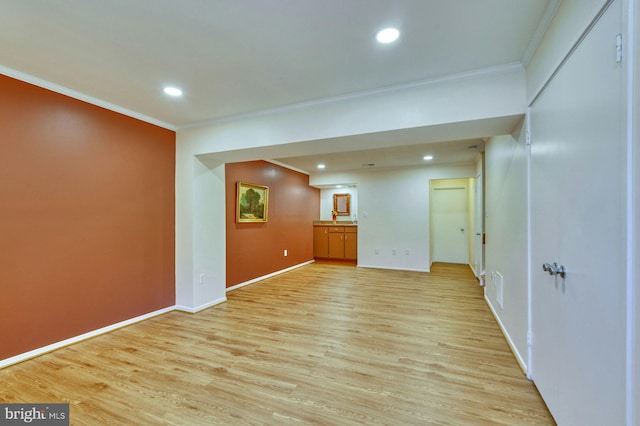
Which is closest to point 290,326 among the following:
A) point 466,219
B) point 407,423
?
point 407,423

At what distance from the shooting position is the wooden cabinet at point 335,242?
7160mm

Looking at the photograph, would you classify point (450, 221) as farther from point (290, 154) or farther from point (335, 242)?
point (290, 154)

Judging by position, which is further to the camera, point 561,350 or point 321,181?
point 321,181

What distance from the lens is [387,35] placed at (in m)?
1.79

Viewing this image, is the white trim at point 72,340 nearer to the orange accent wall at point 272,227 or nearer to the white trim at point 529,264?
the orange accent wall at point 272,227

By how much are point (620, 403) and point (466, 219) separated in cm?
656

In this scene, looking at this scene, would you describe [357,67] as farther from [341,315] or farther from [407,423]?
[341,315]

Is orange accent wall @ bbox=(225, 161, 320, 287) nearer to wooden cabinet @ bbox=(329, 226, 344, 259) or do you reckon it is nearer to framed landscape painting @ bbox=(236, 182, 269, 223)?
framed landscape painting @ bbox=(236, 182, 269, 223)

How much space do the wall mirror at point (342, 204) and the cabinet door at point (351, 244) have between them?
87 cm

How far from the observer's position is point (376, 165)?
6.13 m

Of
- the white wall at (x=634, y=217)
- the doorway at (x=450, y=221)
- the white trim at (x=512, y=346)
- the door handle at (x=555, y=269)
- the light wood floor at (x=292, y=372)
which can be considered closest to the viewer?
the white wall at (x=634, y=217)

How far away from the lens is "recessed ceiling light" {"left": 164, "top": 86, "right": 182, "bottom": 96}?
8.30ft

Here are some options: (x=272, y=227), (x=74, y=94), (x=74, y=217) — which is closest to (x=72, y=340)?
(x=74, y=217)

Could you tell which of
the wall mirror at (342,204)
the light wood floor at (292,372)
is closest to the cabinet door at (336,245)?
the wall mirror at (342,204)
